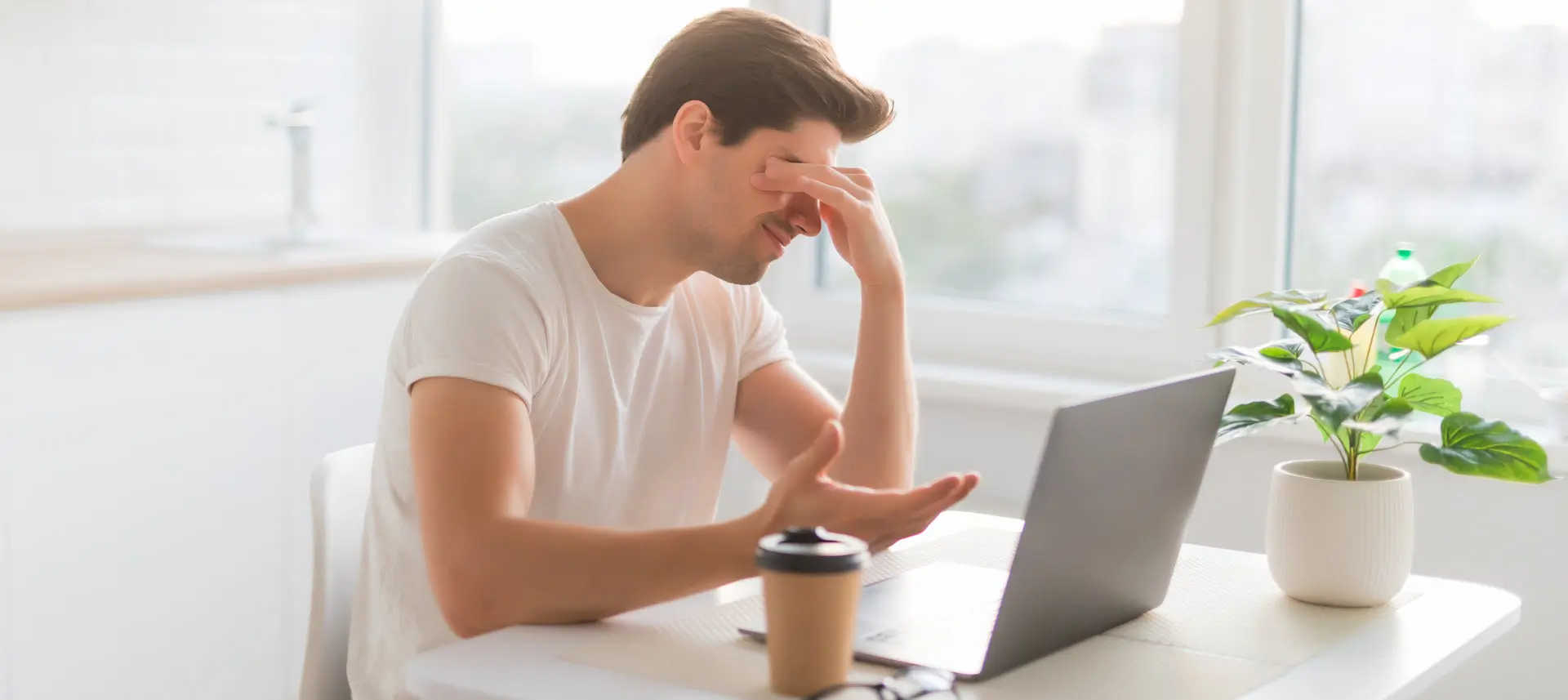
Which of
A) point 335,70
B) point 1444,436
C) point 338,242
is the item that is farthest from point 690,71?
point 335,70

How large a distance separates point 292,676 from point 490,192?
3.99 ft

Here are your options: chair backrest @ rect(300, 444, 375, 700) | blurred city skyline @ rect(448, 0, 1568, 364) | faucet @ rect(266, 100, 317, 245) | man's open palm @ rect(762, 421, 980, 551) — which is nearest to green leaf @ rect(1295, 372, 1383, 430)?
man's open palm @ rect(762, 421, 980, 551)

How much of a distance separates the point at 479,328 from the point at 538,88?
1.98 metres

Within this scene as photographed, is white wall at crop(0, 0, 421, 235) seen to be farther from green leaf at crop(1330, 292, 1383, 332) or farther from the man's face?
green leaf at crop(1330, 292, 1383, 332)

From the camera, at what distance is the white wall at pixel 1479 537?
7.48 feet

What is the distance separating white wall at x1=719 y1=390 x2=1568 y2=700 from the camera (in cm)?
228

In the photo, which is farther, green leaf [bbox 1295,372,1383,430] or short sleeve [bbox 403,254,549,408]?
→ short sleeve [bbox 403,254,549,408]

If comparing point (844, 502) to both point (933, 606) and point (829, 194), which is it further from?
point (829, 194)

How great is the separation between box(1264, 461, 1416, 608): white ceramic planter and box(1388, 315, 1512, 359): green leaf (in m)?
0.12

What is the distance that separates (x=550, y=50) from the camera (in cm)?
338

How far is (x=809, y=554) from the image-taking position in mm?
1128

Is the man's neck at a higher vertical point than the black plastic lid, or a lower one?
higher

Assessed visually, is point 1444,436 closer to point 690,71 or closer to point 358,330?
point 690,71

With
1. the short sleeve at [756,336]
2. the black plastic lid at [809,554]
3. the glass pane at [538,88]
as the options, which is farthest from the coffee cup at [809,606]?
the glass pane at [538,88]
